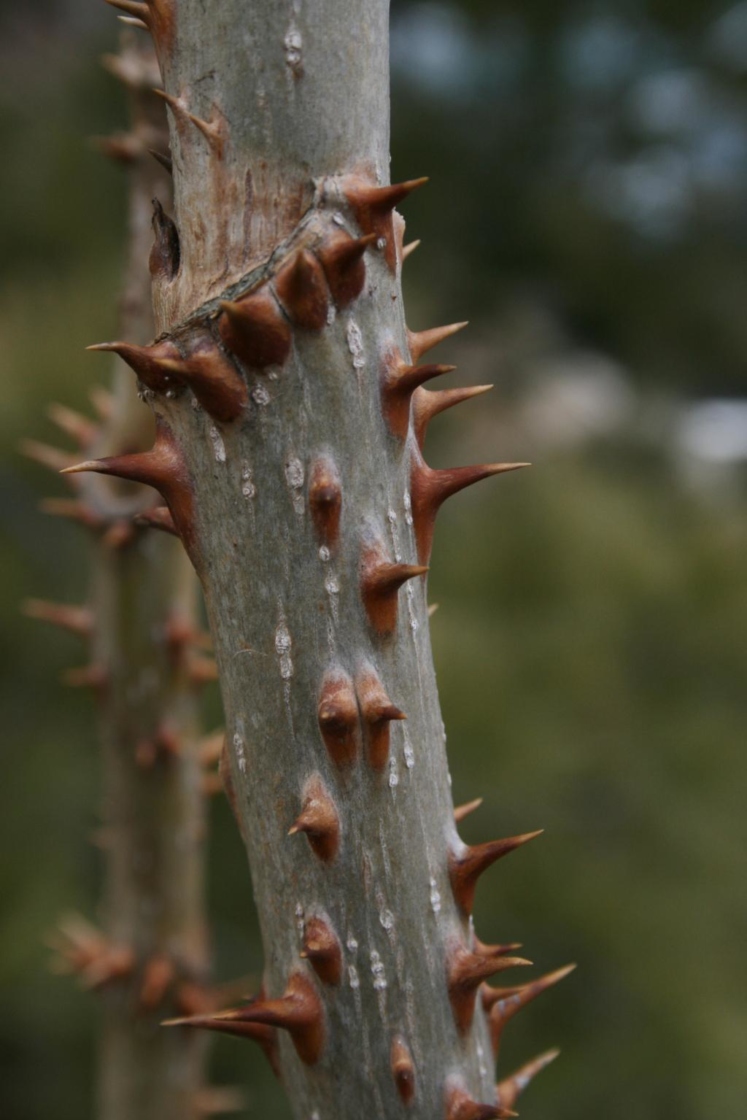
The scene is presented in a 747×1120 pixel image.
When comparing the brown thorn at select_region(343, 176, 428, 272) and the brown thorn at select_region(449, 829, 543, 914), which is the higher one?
the brown thorn at select_region(343, 176, 428, 272)

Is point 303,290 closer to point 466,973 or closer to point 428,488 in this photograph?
point 428,488

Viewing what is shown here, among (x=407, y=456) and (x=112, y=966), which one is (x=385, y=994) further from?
(x=112, y=966)

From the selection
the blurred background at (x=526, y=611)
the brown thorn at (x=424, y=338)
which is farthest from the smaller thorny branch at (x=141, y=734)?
the blurred background at (x=526, y=611)

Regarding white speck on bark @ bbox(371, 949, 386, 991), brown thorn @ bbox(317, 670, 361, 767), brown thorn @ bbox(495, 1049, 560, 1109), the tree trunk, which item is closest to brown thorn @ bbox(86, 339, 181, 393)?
the tree trunk

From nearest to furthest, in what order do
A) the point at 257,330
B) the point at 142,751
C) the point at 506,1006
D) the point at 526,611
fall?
the point at 257,330, the point at 506,1006, the point at 142,751, the point at 526,611

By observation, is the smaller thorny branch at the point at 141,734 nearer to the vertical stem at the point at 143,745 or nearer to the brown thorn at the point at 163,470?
the vertical stem at the point at 143,745

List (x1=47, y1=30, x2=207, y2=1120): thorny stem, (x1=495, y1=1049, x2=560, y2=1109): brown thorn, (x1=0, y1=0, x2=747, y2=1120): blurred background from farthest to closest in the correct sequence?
(x1=0, y1=0, x2=747, y2=1120): blurred background < (x1=47, y1=30, x2=207, y2=1120): thorny stem < (x1=495, y1=1049, x2=560, y2=1109): brown thorn

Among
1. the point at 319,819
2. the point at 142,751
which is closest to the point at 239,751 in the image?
the point at 319,819

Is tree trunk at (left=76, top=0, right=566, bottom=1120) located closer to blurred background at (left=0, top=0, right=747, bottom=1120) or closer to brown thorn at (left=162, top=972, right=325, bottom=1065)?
brown thorn at (left=162, top=972, right=325, bottom=1065)
